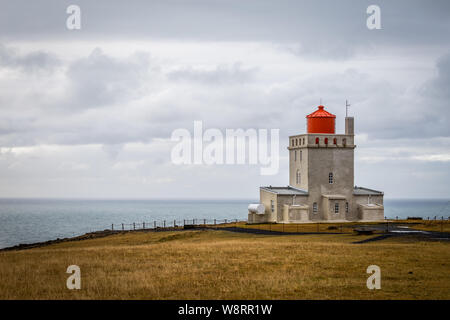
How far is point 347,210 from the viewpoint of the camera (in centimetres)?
6188

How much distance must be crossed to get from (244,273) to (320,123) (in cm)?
4027

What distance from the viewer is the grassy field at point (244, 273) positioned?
19125 millimetres

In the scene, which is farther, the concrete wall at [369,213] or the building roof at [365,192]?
the building roof at [365,192]

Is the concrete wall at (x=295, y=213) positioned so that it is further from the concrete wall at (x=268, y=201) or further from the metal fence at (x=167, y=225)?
the metal fence at (x=167, y=225)

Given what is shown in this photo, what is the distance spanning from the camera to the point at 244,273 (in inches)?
928

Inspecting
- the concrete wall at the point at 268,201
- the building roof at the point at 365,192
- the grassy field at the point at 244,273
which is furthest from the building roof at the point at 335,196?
the grassy field at the point at 244,273

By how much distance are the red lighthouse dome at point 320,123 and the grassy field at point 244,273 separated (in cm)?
Result: 2768

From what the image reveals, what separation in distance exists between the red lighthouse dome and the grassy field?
27684 millimetres

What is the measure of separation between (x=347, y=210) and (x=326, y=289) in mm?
43185

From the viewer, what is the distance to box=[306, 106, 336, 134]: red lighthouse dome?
61656mm

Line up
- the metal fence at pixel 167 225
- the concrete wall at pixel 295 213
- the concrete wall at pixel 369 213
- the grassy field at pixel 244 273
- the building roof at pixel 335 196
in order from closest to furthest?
the grassy field at pixel 244 273, the concrete wall at pixel 295 213, the building roof at pixel 335 196, the concrete wall at pixel 369 213, the metal fence at pixel 167 225
